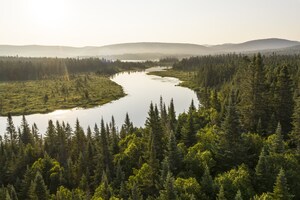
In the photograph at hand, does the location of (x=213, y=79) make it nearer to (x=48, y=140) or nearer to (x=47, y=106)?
(x=47, y=106)

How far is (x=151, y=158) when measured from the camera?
2115 inches

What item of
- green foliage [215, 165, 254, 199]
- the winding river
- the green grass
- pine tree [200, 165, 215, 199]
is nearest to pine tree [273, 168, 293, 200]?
green foliage [215, 165, 254, 199]

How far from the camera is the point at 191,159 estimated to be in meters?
48.6

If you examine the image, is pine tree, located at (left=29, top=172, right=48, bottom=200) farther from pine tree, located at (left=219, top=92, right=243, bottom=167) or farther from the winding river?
the winding river

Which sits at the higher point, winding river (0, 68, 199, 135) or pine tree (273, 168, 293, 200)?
pine tree (273, 168, 293, 200)

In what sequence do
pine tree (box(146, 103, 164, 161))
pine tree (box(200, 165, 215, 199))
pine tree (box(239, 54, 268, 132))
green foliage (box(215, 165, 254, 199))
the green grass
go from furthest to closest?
the green grass
pine tree (box(239, 54, 268, 132))
pine tree (box(146, 103, 164, 161))
pine tree (box(200, 165, 215, 199))
green foliage (box(215, 165, 254, 199))

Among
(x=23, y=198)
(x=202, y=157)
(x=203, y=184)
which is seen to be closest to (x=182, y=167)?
(x=202, y=157)

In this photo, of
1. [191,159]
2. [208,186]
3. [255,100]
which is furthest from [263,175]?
[255,100]

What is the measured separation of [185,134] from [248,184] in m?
24.2

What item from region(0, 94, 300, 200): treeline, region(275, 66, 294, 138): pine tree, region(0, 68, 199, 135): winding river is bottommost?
region(0, 68, 199, 135): winding river

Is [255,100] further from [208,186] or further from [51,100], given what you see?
[51,100]

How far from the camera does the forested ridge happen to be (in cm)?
4016

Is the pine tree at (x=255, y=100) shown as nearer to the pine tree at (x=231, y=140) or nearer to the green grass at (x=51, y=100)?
the pine tree at (x=231, y=140)

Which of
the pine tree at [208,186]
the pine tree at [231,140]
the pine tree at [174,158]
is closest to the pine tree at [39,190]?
the pine tree at [174,158]
